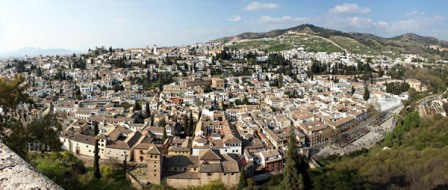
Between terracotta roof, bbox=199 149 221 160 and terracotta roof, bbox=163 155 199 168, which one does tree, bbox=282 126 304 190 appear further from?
terracotta roof, bbox=163 155 199 168

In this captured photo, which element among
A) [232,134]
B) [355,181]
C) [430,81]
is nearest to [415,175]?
[355,181]

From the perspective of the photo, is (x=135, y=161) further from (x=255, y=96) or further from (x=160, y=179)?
(x=255, y=96)

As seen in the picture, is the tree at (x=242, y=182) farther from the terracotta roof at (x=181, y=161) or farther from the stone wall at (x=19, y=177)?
the stone wall at (x=19, y=177)

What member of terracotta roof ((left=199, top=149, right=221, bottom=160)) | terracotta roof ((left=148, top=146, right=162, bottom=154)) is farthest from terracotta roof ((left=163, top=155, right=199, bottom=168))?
terracotta roof ((left=148, top=146, right=162, bottom=154))

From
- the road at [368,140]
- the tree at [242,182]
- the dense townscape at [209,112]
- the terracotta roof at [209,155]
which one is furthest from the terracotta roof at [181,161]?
the road at [368,140]

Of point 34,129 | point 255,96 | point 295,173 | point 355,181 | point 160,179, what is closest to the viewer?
point 34,129
